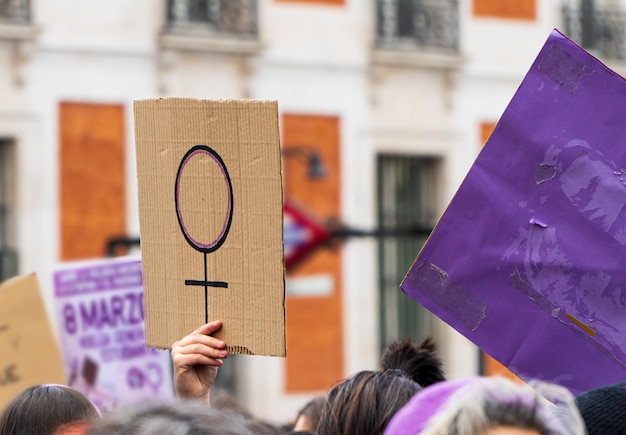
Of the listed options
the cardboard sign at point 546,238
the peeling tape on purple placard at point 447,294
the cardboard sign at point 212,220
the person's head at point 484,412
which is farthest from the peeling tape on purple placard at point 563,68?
the person's head at point 484,412

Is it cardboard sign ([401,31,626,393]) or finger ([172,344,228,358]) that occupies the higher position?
cardboard sign ([401,31,626,393])

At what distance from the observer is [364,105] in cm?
1767

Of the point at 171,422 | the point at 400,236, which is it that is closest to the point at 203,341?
the point at 171,422

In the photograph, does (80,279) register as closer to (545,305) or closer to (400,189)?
(545,305)

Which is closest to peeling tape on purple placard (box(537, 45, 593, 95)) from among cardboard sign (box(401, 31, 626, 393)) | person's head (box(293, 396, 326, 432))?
cardboard sign (box(401, 31, 626, 393))

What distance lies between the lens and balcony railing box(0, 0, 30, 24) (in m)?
14.9

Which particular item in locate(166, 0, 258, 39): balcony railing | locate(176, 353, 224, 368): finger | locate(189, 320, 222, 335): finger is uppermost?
locate(166, 0, 258, 39): balcony railing

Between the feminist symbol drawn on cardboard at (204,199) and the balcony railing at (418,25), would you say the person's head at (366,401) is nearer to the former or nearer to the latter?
the feminist symbol drawn on cardboard at (204,199)

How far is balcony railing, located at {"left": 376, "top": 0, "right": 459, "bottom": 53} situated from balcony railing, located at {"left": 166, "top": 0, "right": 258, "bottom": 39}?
5.86 feet

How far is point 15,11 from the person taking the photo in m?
15.0

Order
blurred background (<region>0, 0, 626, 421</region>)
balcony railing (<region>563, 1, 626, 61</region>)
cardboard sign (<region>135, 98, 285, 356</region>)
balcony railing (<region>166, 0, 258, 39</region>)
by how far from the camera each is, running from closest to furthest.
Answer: cardboard sign (<region>135, 98, 285, 356</region>) → blurred background (<region>0, 0, 626, 421</region>) → balcony railing (<region>166, 0, 258, 39</region>) → balcony railing (<region>563, 1, 626, 61</region>)

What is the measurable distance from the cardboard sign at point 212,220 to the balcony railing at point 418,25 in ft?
45.3

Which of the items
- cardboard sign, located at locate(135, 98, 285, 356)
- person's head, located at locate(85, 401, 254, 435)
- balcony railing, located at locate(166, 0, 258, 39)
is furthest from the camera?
balcony railing, located at locate(166, 0, 258, 39)

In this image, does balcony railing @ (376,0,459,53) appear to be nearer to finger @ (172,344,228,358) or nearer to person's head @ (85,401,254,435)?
finger @ (172,344,228,358)
